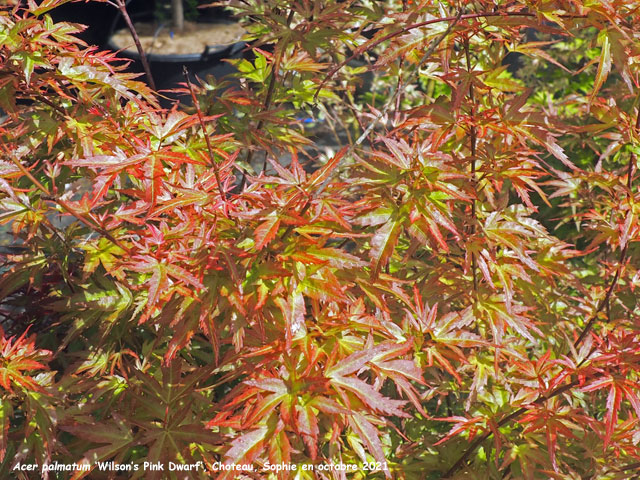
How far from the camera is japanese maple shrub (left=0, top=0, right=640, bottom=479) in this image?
1104mm

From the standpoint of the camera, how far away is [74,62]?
1358mm

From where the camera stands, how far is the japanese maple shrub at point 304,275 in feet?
3.62

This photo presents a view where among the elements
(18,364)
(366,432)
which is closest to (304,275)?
(366,432)

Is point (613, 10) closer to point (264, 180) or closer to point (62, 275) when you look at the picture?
point (264, 180)

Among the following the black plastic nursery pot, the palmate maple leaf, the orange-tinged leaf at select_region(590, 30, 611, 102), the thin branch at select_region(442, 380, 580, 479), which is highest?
the orange-tinged leaf at select_region(590, 30, 611, 102)

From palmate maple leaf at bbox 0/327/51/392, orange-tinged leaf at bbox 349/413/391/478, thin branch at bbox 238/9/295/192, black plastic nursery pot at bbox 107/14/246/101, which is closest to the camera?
orange-tinged leaf at bbox 349/413/391/478

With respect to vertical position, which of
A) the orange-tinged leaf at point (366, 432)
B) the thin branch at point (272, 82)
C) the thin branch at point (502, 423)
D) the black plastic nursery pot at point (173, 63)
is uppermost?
the thin branch at point (272, 82)

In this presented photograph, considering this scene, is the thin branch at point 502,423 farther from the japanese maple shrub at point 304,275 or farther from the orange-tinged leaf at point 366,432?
the orange-tinged leaf at point 366,432

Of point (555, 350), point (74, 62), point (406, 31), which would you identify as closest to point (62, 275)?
point (74, 62)

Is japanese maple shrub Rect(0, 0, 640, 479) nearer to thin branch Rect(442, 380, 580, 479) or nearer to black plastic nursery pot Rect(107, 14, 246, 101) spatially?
thin branch Rect(442, 380, 580, 479)

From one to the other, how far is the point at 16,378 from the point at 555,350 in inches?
55.0

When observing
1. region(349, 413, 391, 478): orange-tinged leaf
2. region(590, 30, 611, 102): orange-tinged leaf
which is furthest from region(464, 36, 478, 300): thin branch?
region(349, 413, 391, 478): orange-tinged leaf

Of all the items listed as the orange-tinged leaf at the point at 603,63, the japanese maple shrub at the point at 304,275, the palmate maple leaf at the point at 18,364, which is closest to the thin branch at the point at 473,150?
the japanese maple shrub at the point at 304,275

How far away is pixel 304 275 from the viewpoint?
3.65 feet
